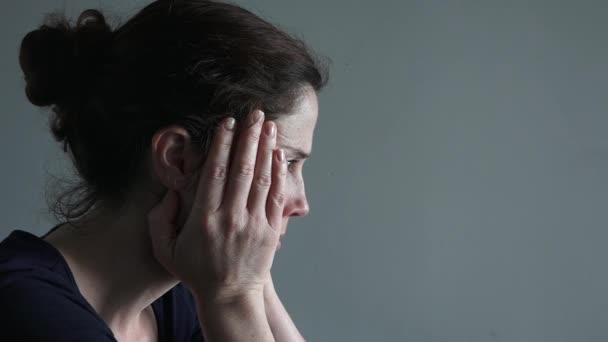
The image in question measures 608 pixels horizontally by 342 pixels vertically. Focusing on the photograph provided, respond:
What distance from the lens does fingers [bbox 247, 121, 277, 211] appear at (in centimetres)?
89

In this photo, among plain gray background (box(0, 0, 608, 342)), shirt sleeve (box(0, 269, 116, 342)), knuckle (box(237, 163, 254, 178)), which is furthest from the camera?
plain gray background (box(0, 0, 608, 342))

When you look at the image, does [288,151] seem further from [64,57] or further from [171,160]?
[64,57]

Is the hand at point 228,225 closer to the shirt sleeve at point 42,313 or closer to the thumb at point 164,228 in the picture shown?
the thumb at point 164,228

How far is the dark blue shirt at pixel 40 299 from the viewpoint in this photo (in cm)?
78

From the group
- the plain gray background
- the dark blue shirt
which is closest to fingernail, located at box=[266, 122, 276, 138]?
the dark blue shirt

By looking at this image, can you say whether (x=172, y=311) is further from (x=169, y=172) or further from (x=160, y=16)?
(x=160, y=16)

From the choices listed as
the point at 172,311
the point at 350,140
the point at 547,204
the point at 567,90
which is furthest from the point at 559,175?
the point at 172,311

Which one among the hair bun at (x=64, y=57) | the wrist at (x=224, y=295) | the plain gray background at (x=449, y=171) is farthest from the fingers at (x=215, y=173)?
the plain gray background at (x=449, y=171)

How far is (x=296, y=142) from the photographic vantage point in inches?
37.1

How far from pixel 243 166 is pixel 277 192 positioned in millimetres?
69

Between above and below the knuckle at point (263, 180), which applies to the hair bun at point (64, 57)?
above

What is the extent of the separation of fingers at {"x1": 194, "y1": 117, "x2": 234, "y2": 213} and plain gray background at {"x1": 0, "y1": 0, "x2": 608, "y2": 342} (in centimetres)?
88

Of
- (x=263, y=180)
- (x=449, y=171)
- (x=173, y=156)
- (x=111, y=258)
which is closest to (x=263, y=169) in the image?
(x=263, y=180)

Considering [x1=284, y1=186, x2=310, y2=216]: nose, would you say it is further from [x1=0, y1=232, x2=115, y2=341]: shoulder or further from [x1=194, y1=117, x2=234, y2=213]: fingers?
[x1=0, y1=232, x2=115, y2=341]: shoulder
